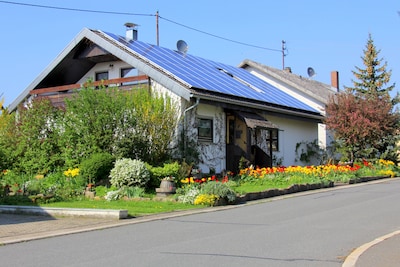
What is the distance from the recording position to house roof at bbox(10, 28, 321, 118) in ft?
69.8

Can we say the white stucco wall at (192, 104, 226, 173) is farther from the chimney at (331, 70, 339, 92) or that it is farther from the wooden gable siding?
the chimney at (331, 70, 339, 92)

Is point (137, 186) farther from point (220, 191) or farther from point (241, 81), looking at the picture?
point (241, 81)

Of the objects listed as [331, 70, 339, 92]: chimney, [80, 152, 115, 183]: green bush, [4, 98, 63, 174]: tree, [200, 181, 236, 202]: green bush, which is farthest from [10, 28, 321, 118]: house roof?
[331, 70, 339, 92]: chimney

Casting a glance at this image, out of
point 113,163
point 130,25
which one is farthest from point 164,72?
point 130,25

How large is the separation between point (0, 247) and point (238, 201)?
826 centimetres

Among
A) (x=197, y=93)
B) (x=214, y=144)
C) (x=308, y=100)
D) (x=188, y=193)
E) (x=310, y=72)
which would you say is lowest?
(x=188, y=193)

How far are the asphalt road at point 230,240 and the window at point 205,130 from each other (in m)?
8.47

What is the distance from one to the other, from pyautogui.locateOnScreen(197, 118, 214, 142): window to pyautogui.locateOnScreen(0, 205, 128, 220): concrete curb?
32.0ft

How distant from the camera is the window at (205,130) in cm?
2211

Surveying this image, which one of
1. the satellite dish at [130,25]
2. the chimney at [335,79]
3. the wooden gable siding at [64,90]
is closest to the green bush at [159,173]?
the wooden gable siding at [64,90]

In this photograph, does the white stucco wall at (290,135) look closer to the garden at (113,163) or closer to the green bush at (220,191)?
the garden at (113,163)

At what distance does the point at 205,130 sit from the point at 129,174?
631cm

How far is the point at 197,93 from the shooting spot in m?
20.3

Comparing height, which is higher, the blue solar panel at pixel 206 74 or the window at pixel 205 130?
the blue solar panel at pixel 206 74
